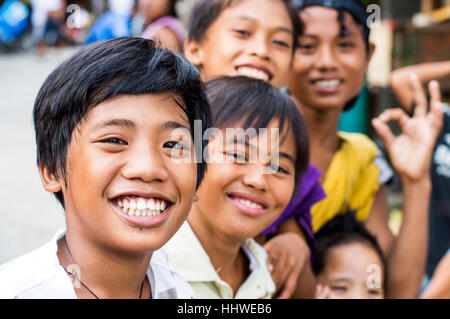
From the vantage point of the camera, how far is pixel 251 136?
1364 mm

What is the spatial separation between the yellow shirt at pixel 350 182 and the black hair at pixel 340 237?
0.12ft

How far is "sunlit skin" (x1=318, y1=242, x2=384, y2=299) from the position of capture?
1756 mm

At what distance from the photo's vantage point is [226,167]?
4.40 feet

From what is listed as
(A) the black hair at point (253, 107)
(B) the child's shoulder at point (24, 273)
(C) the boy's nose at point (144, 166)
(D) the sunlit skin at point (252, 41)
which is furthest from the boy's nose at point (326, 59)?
(B) the child's shoulder at point (24, 273)

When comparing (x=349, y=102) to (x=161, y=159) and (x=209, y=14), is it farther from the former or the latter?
(x=161, y=159)

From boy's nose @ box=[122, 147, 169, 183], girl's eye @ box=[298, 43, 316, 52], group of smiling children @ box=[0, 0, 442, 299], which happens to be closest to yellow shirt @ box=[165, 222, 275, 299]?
group of smiling children @ box=[0, 0, 442, 299]

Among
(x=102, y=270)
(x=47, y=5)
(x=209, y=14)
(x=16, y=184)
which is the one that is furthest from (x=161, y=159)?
(x=47, y=5)

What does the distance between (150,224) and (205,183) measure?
16.1 inches

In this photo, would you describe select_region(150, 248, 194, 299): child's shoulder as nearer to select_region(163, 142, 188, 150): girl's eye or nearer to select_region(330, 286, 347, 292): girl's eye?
select_region(163, 142, 188, 150): girl's eye

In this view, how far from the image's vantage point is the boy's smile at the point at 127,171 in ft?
3.07

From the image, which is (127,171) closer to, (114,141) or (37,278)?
(114,141)

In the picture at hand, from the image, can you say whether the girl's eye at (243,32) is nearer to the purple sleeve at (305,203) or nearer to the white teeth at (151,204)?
the purple sleeve at (305,203)

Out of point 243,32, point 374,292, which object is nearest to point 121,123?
point 243,32

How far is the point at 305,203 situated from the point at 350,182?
362 millimetres
